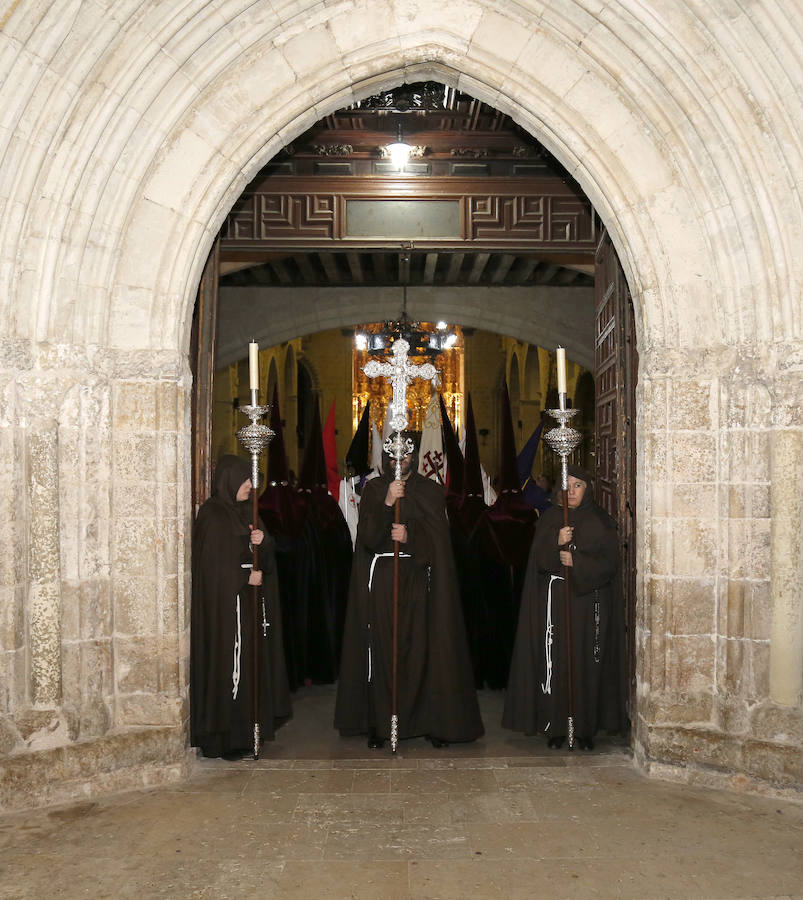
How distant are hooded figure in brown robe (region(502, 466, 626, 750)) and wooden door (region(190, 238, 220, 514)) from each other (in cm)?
208

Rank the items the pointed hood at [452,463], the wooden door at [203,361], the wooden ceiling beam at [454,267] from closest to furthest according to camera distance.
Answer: the wooden door at [203,361] → the pointed hood at [452,463] → the wooden ceiling beam at [454,267]

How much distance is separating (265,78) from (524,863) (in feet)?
12.8

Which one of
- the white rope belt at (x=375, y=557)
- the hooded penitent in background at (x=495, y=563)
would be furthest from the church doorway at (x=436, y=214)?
the white rope belt at (x=375, y=557)

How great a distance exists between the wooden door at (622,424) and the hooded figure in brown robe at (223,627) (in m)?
2.14

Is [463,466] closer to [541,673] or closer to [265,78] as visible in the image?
[541,673]

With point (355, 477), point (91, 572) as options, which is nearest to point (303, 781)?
point (91, 572)

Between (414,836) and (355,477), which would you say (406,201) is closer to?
(355,477)

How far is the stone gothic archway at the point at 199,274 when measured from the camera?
13.6 feet

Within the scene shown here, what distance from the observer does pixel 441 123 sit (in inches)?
236

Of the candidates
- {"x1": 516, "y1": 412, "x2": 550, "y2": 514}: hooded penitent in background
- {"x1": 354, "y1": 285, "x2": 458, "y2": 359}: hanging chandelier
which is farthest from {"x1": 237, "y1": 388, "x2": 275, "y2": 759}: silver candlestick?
{"x1": 354, "y1": 285, "x2": 458, "y2": 359}: hanging chandelier

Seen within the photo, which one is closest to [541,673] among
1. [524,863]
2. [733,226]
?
[524,863]

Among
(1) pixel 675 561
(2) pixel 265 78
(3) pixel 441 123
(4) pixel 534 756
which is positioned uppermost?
(3) pixel 441 123

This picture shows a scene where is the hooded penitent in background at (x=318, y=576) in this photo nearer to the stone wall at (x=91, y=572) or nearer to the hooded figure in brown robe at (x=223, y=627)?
the hooded figure in brown robe at (x=223, y=627)

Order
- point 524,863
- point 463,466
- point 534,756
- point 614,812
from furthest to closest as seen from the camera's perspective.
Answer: point 463,466
point 534,756
point 614,812
point 524,863
